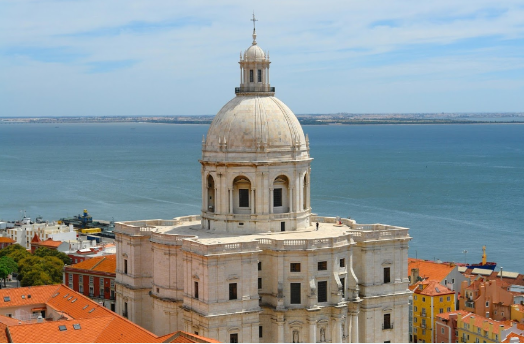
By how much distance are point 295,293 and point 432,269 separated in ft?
101

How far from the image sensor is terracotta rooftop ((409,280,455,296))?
2926 inches

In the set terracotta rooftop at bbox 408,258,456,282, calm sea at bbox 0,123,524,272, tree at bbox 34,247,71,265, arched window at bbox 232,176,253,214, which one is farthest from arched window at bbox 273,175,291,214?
calm sea at bbox 0,123,524,272

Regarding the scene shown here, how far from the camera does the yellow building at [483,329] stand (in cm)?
6469

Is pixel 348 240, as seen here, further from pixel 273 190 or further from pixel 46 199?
pixel 46 199

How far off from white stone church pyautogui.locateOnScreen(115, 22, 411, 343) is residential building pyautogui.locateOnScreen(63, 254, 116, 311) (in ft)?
62.9

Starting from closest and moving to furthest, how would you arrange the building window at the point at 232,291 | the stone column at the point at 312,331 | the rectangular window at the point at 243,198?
the building window at the point at 232,291 < the stone column at the point at 312,331 < the rectangular window at the point at 243,198

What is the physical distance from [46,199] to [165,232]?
108 m

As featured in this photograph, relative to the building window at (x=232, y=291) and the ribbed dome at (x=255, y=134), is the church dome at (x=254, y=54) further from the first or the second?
the building window at (x=232, y=291)

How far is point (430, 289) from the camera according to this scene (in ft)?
245

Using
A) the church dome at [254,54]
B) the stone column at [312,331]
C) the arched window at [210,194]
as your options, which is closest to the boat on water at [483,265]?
the arched window at [210,194]

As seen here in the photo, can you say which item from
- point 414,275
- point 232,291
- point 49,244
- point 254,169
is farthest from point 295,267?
point 49,244

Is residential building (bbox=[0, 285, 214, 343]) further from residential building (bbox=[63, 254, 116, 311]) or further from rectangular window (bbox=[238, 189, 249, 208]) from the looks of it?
residential building (bbox=[63, 254, 116, 311])

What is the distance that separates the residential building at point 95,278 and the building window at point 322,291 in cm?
3022

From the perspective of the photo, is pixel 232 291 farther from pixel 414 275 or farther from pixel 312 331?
pixel 414 275
